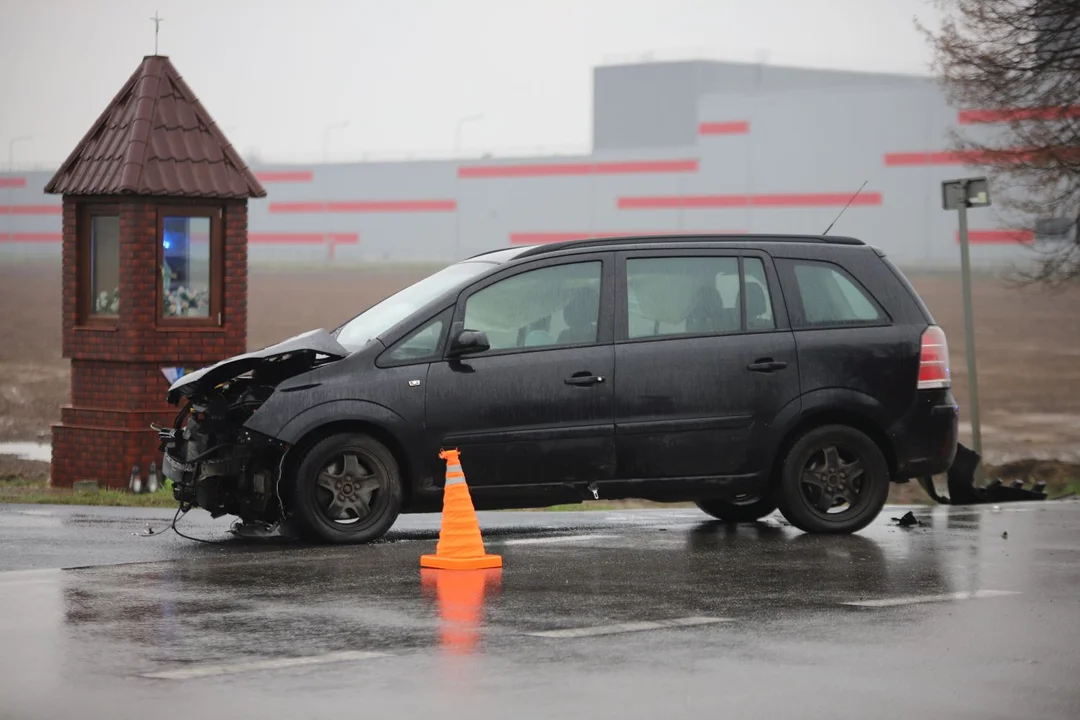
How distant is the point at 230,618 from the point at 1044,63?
14322 mm

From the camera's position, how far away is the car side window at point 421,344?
431 inches

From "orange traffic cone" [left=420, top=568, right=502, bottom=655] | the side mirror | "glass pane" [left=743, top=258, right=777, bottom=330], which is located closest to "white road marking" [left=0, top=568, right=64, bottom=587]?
"orange traffic cone" [left=420, top=568, right=502, bottom=655]

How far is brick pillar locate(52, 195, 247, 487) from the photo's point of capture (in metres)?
15.5

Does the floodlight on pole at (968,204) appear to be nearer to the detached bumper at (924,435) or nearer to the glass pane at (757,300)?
the detached bumper at (924,435)

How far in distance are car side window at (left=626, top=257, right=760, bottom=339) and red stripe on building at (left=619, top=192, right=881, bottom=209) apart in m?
61.5

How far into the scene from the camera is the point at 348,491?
10.9 metres

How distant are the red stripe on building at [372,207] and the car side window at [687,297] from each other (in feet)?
256

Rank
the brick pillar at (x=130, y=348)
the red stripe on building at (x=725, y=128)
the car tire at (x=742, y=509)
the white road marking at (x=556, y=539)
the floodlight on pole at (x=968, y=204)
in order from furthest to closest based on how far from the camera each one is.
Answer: the red stripe on building at (x=725, y=128) < the floodlight on pole at (x=968, y=204) < the brick pillar at (x=130, y=348) < the car tire at (x=742, y=509) < the white road marking at (x=556, y=539)

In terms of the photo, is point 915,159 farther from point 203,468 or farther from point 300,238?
point 203,468

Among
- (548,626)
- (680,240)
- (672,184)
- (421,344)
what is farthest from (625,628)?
(672,184)

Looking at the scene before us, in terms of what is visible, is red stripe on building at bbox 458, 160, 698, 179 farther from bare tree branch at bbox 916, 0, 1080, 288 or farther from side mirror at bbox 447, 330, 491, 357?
side mirror at bbox 447, 330, 491, 357

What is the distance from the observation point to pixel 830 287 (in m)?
11.9

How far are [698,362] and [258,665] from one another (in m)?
4.99

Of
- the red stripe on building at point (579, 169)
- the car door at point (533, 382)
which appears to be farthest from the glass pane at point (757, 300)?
the red stripe on building at point (579, 169)
